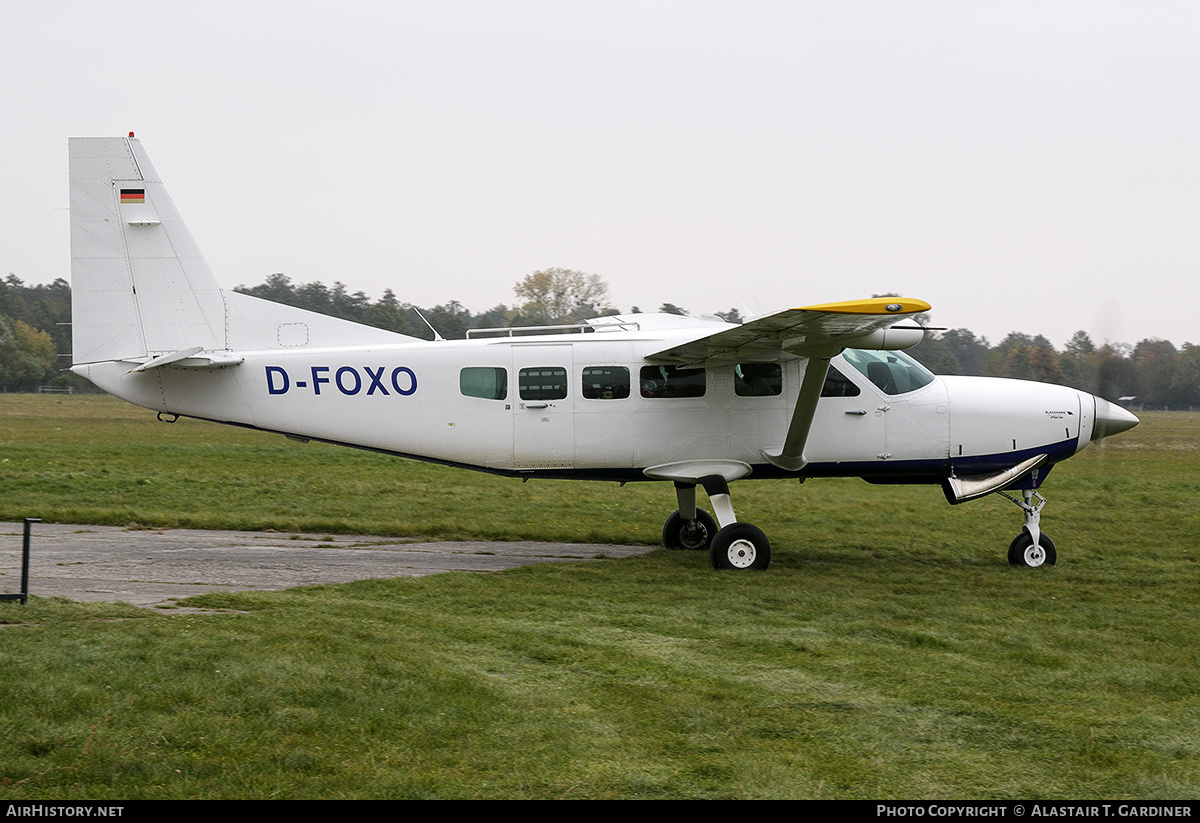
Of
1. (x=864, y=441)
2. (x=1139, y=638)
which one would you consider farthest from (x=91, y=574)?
(x=1139, y=638)

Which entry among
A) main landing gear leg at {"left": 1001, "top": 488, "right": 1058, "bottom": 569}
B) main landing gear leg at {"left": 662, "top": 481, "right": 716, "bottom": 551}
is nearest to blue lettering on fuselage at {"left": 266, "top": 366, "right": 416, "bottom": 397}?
main landing gear leg at {"left": 662, "top": 481, "right": 716, "bottom": 551}

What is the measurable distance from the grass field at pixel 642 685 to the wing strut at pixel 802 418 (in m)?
1.38

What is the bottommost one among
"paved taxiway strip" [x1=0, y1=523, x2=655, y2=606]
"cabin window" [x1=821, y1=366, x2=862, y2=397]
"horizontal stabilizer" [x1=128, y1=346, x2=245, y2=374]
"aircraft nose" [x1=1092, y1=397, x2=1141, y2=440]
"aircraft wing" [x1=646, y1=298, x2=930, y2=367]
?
"paved taxiway strip" [x1=0, y1=523, x2=655, y2=606]

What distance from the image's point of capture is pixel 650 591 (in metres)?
11.1

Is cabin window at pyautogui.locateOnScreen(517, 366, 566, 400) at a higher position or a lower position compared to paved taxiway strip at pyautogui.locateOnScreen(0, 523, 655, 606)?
higher

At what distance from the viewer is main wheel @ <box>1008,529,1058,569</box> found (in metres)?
13.3

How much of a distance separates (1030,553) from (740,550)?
12.9 feet

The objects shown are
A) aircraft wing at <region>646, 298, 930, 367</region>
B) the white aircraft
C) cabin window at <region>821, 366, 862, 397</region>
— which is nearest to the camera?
aircraft wing at <region>646, 298, 930, 367</region>

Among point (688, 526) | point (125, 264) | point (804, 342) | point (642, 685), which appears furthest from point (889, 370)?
point (125, 264)

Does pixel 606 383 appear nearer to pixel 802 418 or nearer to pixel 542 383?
pixel 542 383

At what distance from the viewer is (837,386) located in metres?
13.1

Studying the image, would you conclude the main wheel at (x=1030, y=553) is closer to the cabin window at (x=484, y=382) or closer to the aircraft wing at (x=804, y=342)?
the aircraft wing at (x=804, y=342)

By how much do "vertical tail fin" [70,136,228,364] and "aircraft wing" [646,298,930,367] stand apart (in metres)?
6.01

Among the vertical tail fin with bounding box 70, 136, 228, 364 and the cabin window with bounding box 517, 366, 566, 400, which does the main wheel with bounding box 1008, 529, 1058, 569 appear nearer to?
the cabin window with bounding box 517, 366, 566, 400
